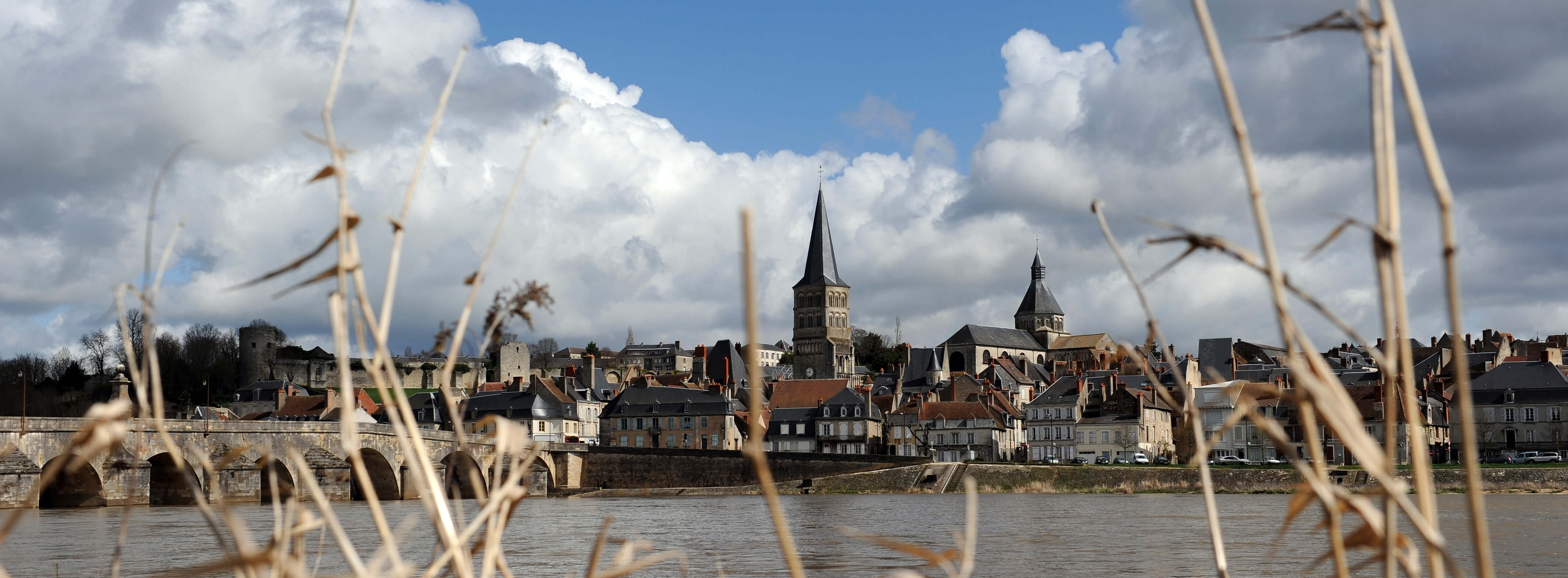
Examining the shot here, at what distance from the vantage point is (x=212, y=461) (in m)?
39.6

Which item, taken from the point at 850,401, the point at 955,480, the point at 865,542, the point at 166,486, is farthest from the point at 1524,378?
the point at 166,486

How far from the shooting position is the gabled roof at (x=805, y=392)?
A: 2734 inches

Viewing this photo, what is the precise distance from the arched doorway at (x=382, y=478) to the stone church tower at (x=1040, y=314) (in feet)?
305

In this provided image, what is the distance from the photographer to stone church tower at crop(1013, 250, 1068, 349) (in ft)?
448

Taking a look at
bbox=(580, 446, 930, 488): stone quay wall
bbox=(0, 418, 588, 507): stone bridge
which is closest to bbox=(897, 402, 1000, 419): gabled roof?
bbox=(580, 446, 930, 488): stone quay wall

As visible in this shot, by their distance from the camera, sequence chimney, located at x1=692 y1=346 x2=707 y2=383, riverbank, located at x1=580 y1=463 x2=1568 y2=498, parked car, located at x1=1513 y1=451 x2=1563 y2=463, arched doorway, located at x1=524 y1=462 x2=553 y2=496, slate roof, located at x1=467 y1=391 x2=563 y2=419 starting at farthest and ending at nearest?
chimney, located at x1=692 y1=346 x2=707 y2=383 < slate roof, located at x1=467 y1=391 x2=563 y2=419 < arched doorway, located at x1=524 y1=462 x2=553 y2=496 < parked car, located at x1=1513 y1=451 x2=1563 y2=463 < riverbank, located at x1=580 y1=463 x2=1568 y2=498

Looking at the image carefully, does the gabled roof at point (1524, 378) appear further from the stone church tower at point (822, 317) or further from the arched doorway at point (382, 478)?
the stone church tower at point (822, 317)

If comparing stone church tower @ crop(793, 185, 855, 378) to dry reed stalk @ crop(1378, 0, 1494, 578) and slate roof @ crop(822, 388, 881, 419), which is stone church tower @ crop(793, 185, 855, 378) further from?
dry reed stalk @ crop(1378, 0, 1494, 578)

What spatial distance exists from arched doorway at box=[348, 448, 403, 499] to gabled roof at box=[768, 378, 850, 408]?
24326mm

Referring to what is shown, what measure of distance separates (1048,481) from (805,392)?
21.9 meters

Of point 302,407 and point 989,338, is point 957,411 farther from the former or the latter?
point 989,338

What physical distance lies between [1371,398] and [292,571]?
6262 centimetres

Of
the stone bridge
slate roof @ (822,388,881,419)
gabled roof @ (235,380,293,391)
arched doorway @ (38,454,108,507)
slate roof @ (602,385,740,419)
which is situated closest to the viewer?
the stone bridge

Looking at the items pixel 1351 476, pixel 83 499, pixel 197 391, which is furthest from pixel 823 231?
pixel 83 499
